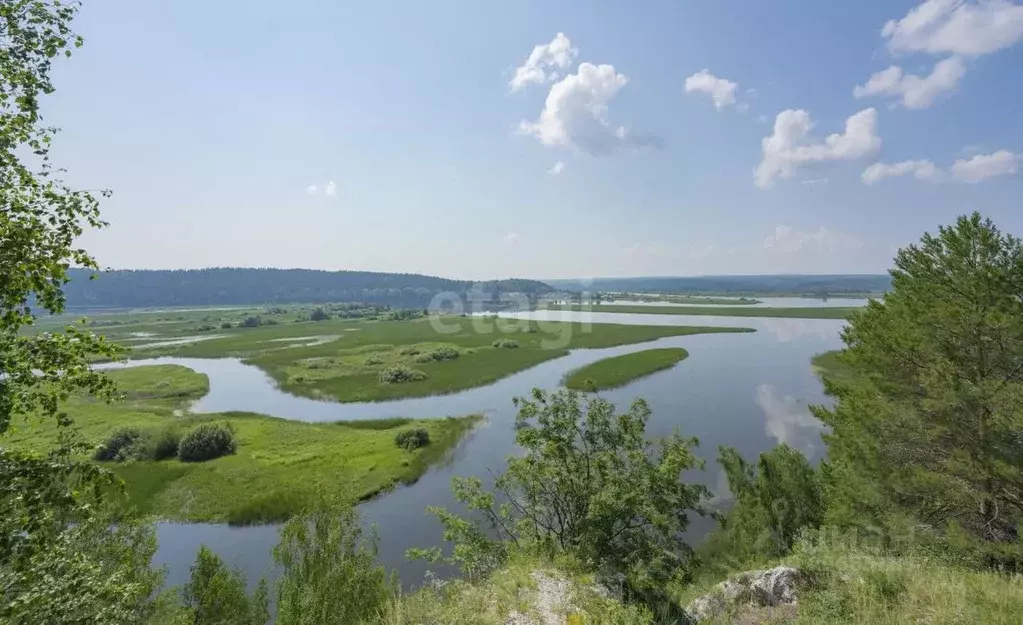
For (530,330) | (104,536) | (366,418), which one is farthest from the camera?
(530,330)

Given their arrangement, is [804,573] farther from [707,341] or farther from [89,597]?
[707,341]

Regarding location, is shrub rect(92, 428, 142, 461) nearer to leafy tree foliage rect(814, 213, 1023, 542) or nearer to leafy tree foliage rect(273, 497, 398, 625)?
leafy tree foliage rect(273, 497, 398, 625)

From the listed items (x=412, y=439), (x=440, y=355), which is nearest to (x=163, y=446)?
(x=412, y=439)

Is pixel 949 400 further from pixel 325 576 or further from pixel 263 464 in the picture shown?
pixel 263 464

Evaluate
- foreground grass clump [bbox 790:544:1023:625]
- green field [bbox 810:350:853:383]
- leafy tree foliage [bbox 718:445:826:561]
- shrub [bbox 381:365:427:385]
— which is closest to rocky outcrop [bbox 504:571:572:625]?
foreground grass clump [bbox 790:544:1023:625]

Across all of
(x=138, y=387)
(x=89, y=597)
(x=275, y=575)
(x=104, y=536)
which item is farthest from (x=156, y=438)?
→ (x=89, y=597)

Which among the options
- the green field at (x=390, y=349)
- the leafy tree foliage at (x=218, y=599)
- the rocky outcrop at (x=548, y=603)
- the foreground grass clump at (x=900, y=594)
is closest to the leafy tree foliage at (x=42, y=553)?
the rocky outcrop at (x=548, y=603)
